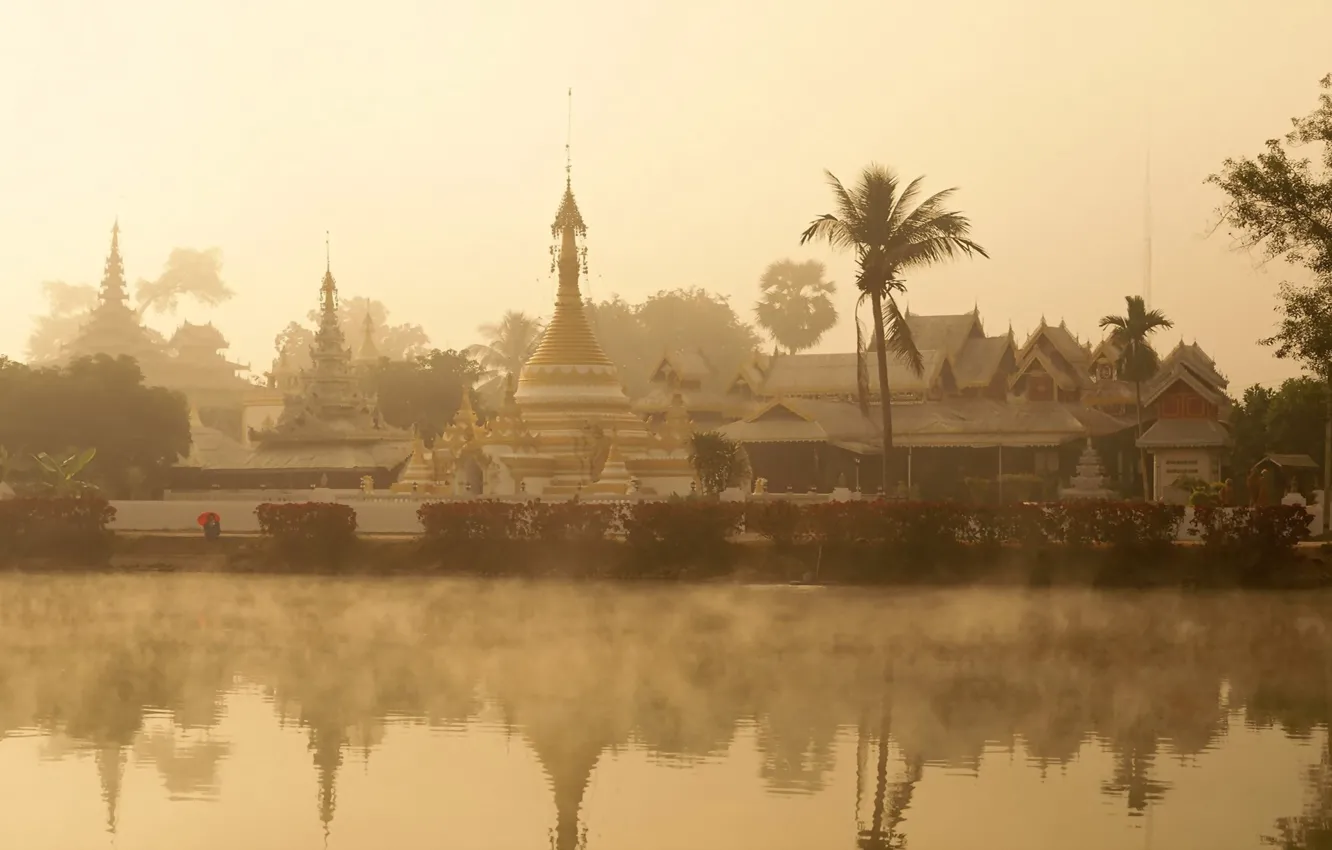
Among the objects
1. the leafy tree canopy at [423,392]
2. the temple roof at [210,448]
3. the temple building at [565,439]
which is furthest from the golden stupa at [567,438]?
the leafy tree canopy at [423,392]

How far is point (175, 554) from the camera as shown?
127 feet

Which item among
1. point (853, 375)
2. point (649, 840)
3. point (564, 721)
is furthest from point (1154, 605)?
point (853, 375)

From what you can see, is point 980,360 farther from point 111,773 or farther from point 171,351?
point 171,351

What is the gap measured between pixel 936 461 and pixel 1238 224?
82.0 feet

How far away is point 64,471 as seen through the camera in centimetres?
4703

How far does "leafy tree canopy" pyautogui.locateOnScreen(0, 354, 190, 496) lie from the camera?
52.5m

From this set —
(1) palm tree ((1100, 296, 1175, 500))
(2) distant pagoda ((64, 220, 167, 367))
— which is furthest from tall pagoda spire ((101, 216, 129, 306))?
(1) palm tree ((1100, 296, 1175, 500))

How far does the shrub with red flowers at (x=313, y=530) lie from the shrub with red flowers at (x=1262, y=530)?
1566 cm

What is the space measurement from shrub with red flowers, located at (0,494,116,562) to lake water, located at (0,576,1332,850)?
12187 mm

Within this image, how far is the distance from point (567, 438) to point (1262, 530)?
1862 cm

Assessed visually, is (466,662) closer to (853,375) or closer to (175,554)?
(175,554)

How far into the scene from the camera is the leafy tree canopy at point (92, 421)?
172 ft

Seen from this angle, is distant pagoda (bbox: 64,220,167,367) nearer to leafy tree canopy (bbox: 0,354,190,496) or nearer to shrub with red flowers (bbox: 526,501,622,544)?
leafy tree canopy (bbox: 0,354,190,496)

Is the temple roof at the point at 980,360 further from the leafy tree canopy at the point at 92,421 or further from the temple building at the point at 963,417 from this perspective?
the leafy tree canopy at the point at 92,421
